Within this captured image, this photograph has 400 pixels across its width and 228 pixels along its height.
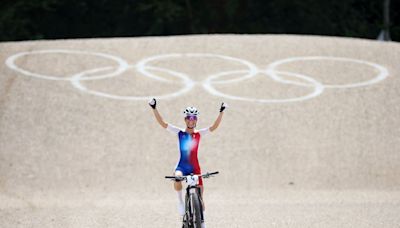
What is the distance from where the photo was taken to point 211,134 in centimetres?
1352

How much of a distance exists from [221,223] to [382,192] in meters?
3.31

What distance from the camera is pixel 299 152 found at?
12961 millimetres

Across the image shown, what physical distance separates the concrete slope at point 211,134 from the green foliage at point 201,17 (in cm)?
1311

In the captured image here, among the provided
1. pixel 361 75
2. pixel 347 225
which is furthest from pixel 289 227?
pixel 361 75

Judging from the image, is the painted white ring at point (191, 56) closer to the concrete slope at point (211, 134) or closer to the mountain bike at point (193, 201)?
the concrete slope at point (211, 134)

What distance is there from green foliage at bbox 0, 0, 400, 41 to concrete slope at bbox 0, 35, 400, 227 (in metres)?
13.1

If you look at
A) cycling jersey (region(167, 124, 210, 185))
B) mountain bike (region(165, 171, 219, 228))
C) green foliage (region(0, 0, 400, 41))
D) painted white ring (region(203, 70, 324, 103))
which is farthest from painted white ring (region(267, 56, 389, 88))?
green foliage (region(0, 0, 400, 41))

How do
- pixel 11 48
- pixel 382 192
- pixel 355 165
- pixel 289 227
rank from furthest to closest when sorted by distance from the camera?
pixel 11 48 < pixel 355 165 < pixel 382 192 < pixel 289 227

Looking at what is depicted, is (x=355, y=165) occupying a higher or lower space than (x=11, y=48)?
lower

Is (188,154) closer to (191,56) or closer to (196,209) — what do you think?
(196,209)

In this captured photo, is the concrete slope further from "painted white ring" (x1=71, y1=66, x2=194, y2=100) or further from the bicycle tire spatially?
the bicycle tire

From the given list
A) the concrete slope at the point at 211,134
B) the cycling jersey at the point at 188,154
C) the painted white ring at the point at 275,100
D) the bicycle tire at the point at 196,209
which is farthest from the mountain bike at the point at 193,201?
the painted white ring at the point at 275,100

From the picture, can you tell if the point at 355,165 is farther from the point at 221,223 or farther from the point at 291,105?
the point at 221,223

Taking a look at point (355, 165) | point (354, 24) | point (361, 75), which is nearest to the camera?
point (355, 165)
